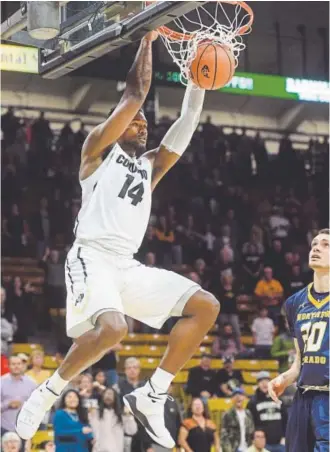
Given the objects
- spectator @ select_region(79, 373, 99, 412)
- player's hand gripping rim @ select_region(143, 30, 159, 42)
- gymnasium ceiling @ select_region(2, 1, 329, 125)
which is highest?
gymnasium ceiling @ select_region(2, 1, 329, 125)

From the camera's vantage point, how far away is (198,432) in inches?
417

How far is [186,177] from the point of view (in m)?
18.2

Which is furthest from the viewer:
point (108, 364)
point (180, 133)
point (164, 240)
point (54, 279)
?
point (164, 240)

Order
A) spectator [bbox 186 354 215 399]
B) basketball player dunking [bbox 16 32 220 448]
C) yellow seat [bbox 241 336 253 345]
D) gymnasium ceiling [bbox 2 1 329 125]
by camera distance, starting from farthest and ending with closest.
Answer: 1. gymnasium ceiling [bbox 2 1 329 125]
2. yellow seat [bbox 241 336 253 345]
3. spectator [bbox 186 354 215 399]
4. basketball player dunking [bbox 16 32 220 448]

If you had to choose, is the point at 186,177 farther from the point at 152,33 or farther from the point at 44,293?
the point at 152,33

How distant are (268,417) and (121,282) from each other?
17.9 feet

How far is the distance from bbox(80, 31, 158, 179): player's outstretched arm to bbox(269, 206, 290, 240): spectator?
11.9m

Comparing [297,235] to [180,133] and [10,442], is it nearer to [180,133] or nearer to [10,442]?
[10,442]

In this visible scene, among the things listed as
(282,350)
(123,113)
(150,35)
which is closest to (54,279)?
(282,350)

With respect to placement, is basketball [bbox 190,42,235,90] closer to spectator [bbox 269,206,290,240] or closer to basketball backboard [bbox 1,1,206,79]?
basketball backboard [bbox 1,1,206,79]

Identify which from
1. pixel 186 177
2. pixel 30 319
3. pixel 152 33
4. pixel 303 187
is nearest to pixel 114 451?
pixel 30 319

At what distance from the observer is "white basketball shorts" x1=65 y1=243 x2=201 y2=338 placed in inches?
230

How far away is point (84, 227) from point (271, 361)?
8462mm

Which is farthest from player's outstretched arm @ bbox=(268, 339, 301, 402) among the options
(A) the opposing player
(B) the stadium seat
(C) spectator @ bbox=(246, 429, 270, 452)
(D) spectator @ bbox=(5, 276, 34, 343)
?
(B) the stadium seat
